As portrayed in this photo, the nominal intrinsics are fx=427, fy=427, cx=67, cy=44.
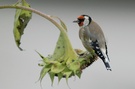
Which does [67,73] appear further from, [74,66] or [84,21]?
[84,21]

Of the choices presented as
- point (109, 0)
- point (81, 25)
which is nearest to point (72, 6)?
point (109, 0)

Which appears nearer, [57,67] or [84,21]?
[57,67]

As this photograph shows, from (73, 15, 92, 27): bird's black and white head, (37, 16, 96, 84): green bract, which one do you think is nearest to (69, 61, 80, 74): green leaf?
(37, 16, 96, 84): green bract

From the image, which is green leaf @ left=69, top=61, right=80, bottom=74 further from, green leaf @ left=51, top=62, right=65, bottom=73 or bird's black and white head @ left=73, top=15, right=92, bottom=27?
bird's black and white head @ left=73, top=15, right=92, bottom=27

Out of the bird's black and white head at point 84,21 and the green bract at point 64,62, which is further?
the bird's black and white head at point 84,21

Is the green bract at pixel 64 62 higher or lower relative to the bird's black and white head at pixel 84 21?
lower

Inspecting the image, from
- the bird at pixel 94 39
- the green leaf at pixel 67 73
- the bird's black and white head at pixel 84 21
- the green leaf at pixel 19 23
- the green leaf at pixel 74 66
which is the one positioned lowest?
the green leaf at pixel 67 73

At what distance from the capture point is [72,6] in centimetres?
157

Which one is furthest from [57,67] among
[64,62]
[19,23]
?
[19,23]

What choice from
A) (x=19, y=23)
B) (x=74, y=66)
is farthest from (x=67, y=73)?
(x=19, y=23)

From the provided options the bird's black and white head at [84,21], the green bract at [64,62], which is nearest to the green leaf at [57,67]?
the green bract at [64,62]

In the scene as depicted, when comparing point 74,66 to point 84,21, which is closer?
point 74,66

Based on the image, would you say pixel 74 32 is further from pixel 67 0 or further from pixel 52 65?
pixel 52 65

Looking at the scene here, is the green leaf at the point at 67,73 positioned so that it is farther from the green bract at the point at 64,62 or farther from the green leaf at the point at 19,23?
the green leaf at the point at 19,23
